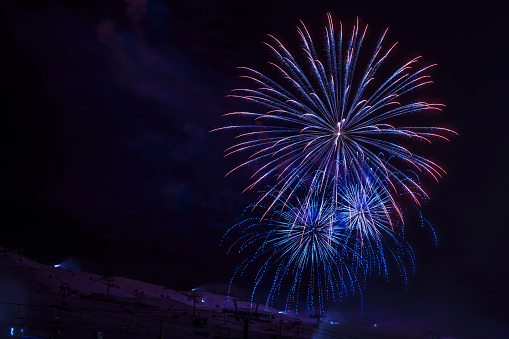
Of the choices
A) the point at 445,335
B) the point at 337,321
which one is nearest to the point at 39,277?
the point at 337,321

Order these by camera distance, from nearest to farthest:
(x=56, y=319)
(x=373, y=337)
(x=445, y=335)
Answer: (x=56, y=319)
(x=373, y=337)
(x=445, y=335)

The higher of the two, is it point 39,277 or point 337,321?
point 39,277

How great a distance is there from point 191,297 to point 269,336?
140ft

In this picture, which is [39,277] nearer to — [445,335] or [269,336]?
[269,336]

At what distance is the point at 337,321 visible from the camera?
8812 cm

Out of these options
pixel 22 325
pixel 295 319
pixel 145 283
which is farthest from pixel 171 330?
pixel 145 283

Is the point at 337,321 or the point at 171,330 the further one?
the point at 337,321

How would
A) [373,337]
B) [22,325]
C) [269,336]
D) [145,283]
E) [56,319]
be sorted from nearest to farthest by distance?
[22,325]
[56,319]
[269,336]
[373,337]
[145,283]

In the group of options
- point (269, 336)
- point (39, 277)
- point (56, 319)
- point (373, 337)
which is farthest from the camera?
point (373, 337)

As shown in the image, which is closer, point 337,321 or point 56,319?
point 56,319

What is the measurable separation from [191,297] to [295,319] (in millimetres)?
22426

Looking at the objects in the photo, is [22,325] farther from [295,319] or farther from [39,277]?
[295,319]

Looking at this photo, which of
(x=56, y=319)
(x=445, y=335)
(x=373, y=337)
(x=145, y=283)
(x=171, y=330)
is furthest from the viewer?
(x=145, y=283)

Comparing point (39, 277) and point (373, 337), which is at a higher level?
point (39, 277)
